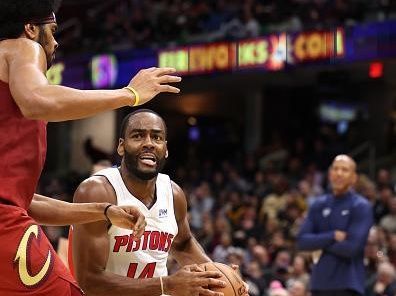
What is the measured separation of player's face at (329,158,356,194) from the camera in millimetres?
7652

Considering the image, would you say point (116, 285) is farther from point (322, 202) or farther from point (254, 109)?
point (254, 109)

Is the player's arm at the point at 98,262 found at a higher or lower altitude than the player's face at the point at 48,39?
lower

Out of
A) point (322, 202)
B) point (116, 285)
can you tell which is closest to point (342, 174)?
point (322, 202)

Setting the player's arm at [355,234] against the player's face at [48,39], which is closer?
the player's face at [48,39]

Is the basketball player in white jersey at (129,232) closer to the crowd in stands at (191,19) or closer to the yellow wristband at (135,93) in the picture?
the yellow wristband at (135,93)

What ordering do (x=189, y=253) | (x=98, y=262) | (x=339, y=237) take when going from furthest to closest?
1. (x=339, y=237)
2. (x=189, y=253)
3. (x=98, y=262)

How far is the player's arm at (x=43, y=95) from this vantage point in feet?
10.8

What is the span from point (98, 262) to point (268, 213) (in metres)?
10.3

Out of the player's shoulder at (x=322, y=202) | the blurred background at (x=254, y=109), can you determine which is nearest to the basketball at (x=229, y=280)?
the player's shoulder at (x=322, y=202)

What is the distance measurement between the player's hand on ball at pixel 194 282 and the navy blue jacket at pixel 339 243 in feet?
11.4

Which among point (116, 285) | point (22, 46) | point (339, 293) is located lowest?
point (339, 293)


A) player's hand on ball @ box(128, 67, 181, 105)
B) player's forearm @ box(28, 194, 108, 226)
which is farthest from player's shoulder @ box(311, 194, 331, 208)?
player's hand on ball @ box(128, 67, 181, 105)

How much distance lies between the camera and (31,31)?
3.60m

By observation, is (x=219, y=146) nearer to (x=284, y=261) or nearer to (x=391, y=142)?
(x=391, y=142)
